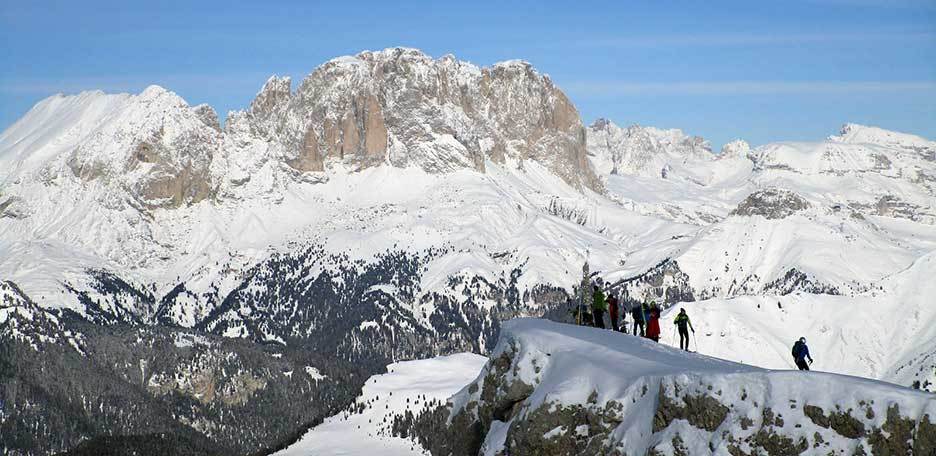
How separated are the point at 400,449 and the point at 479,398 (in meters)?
85.2

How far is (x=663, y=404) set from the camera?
184ft

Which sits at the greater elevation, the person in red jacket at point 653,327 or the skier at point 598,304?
the skier at point 598,304

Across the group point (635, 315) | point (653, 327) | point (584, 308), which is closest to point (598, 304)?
point (635, 315)

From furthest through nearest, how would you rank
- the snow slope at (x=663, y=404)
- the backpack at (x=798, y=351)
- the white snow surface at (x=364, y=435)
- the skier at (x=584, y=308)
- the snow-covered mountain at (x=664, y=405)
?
the white snow surface at (x=364, y=435) → the skier at (x=584, y=308) → the backpack at (x=798, y=351) → the snow slope at (x=663, y=404) → the snow-covered mountain at (x=664, y=405)

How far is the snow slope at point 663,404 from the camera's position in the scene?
164ft

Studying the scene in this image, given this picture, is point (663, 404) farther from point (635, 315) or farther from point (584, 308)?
point (584, 308)

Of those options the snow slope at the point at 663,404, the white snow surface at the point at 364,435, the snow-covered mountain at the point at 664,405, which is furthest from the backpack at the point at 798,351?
the white snow surface at the point at 364,435

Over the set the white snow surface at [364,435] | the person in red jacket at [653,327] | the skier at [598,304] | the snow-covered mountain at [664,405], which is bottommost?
the white snow surface at [364,435]

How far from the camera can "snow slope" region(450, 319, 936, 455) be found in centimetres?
4994

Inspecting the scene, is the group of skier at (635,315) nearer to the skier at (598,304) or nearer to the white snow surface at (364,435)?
the skier at (598,304)

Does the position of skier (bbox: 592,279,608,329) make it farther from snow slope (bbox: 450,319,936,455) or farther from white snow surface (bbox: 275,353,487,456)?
white snow surface (bbox: 275,353,487,456)

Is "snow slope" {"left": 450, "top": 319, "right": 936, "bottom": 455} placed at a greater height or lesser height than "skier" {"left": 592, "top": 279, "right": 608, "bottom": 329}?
lesser

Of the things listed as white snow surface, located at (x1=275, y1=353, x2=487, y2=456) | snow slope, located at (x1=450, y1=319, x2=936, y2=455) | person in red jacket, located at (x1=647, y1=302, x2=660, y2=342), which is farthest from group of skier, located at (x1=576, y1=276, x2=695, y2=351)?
white snow surface, located at (x1=275, y1=353, x2=487, y2=456)

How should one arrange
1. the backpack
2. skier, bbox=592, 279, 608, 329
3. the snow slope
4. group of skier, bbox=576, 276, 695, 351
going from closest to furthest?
the snow slope, the backpack, group of skier, bbox=576, 276, 695, 351, skier, bbox=592, 279, 608, 329
